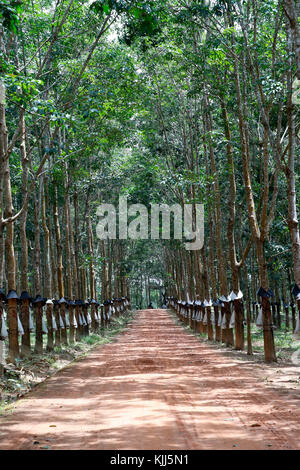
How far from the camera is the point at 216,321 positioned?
66.8 feet

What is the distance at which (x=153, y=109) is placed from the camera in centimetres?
2511

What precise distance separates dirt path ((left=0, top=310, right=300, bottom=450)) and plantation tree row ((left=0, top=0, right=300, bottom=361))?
2.50 metres

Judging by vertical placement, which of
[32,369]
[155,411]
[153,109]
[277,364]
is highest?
[153,109]

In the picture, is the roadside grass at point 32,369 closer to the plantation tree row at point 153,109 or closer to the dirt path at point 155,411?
the dirt path at point 155,411

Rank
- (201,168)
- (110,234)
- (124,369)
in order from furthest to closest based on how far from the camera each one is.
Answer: (110,234) < (201,168) < (124,369)

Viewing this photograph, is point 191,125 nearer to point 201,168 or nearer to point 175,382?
point 201,168

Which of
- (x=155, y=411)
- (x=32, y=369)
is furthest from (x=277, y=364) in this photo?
(x=155, y=411)

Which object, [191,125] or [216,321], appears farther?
[191,125]

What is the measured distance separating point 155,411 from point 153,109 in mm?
19083

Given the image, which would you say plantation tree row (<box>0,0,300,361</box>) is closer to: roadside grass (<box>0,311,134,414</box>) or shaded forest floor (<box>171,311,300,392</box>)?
shaded forest floor (<box>171,311,300,392</box>)

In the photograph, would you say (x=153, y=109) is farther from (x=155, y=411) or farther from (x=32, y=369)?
(x=155, y=411)
